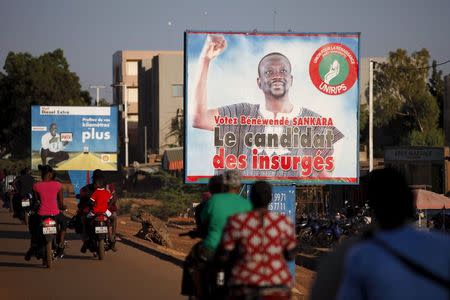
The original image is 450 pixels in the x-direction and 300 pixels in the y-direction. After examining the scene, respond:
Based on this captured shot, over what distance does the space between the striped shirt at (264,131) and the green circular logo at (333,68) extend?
777 mm

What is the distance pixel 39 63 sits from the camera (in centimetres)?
8600

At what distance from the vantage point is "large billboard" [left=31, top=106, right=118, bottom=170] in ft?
149

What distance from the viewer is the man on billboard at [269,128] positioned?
68.4 ft

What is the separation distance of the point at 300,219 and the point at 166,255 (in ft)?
35.7

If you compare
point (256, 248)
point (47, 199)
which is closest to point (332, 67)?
point (47, 199)

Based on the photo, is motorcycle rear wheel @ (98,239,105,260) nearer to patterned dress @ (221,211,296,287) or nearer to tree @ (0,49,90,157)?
patterned dress @ (221,211,296,287)

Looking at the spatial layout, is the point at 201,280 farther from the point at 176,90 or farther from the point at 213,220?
the point at 176,90

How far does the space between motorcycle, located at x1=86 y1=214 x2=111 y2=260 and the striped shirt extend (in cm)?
298

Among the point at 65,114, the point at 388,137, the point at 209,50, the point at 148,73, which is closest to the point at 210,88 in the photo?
the point at 209,50

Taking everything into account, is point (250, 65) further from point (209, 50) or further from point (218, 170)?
point (218, 170)

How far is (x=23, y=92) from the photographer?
85375 mm

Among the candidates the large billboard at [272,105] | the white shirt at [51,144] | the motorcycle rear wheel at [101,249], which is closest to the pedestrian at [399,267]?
the motorcycle rear wheel at [101,249]

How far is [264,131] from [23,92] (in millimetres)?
66749

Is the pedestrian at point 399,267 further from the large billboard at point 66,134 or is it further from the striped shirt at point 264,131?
the large billboard at point 66,134
